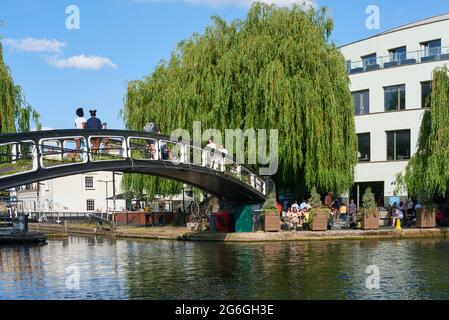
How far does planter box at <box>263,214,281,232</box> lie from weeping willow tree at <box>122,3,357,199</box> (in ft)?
11.1

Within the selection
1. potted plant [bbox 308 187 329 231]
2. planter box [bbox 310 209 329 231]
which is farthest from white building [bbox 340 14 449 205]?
planter box [bbox 310 209 329 231]

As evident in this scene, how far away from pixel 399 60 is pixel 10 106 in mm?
28288

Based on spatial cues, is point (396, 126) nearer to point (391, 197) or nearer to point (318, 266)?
point (391, 197)

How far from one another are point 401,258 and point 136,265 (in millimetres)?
8613

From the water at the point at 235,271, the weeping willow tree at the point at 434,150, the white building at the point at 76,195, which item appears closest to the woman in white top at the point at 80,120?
the water at the point at 235,271

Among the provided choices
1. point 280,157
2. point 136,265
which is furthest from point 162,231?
point 136,265

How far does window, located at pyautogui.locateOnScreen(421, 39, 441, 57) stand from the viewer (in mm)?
46656

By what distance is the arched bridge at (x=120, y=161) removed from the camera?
19641 millimetres

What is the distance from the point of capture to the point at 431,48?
46.8 m

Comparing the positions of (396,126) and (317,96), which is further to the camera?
(396,126)

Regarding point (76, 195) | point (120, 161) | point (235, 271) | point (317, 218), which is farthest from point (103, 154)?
point (76, 195)

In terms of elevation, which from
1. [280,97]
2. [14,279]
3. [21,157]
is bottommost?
[14,279]

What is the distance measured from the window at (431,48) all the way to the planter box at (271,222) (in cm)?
2068

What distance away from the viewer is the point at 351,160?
119ft
